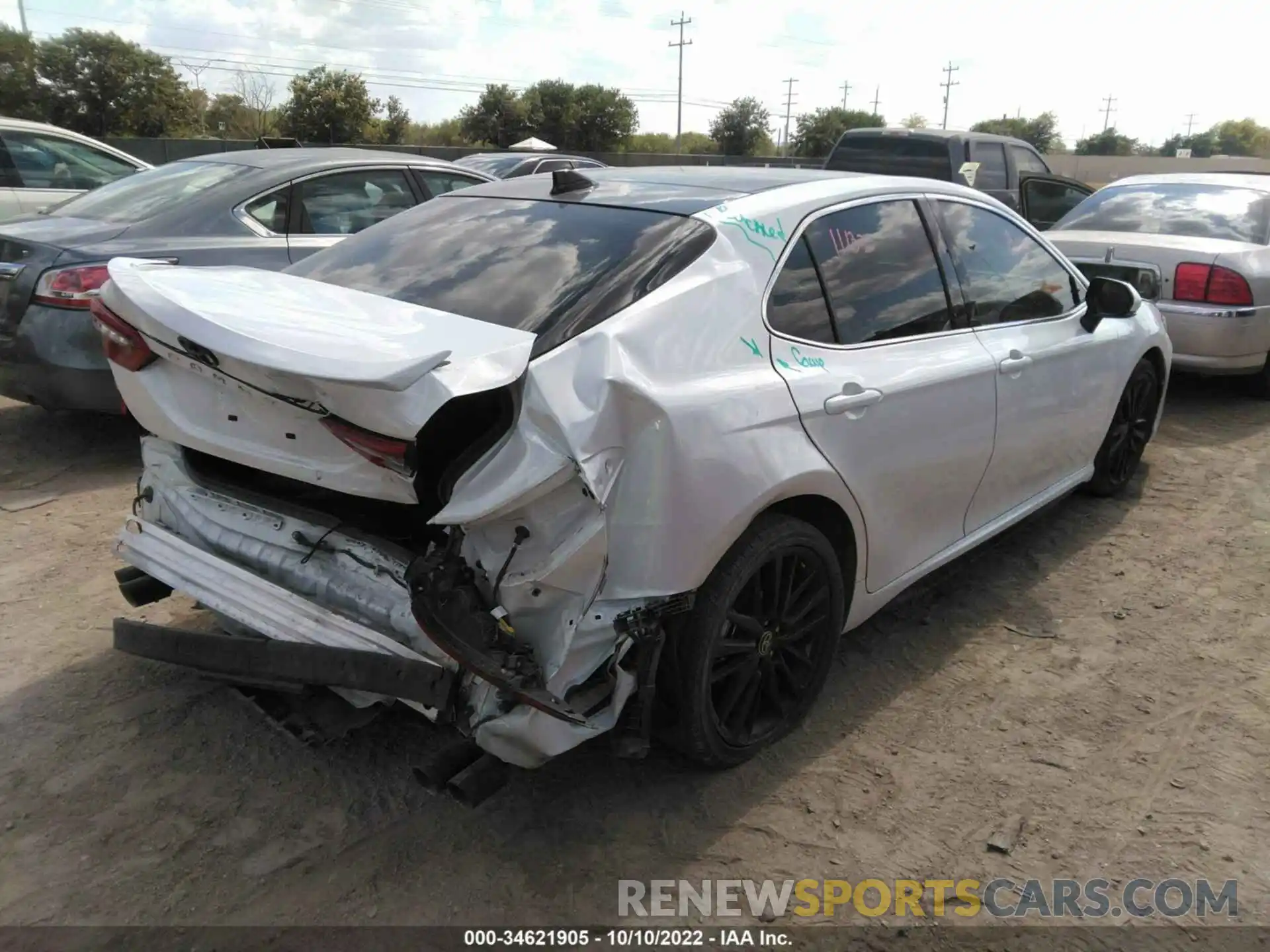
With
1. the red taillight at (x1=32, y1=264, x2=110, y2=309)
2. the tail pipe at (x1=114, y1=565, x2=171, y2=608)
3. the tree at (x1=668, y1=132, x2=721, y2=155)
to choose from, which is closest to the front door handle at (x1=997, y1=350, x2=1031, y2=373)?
the tail pipe at (x1=114, y1=565, x2=171, y2=608)

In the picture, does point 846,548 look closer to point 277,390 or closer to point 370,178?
point 277,390

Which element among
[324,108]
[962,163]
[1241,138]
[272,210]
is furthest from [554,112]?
[1241,138]

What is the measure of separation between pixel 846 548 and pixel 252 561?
1764 mm

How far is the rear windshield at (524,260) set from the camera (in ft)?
8.34

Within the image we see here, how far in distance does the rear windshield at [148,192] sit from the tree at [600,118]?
46030 mm

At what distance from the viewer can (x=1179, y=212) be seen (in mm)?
7289

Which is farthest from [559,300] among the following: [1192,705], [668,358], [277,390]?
[1192,705]

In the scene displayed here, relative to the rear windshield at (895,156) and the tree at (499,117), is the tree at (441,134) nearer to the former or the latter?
the tree at (499,117)

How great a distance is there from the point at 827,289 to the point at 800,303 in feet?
0.53

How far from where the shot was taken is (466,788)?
2303 millimetres

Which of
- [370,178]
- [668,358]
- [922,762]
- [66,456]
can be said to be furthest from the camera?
[370,178]

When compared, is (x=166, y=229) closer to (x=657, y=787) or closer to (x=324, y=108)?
(x=657, y=787)

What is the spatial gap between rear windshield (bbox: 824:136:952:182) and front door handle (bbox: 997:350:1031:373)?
7.54 meters

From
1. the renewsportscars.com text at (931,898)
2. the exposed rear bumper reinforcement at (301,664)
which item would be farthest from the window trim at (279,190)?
the renewsportscars.com text at (931,898)
